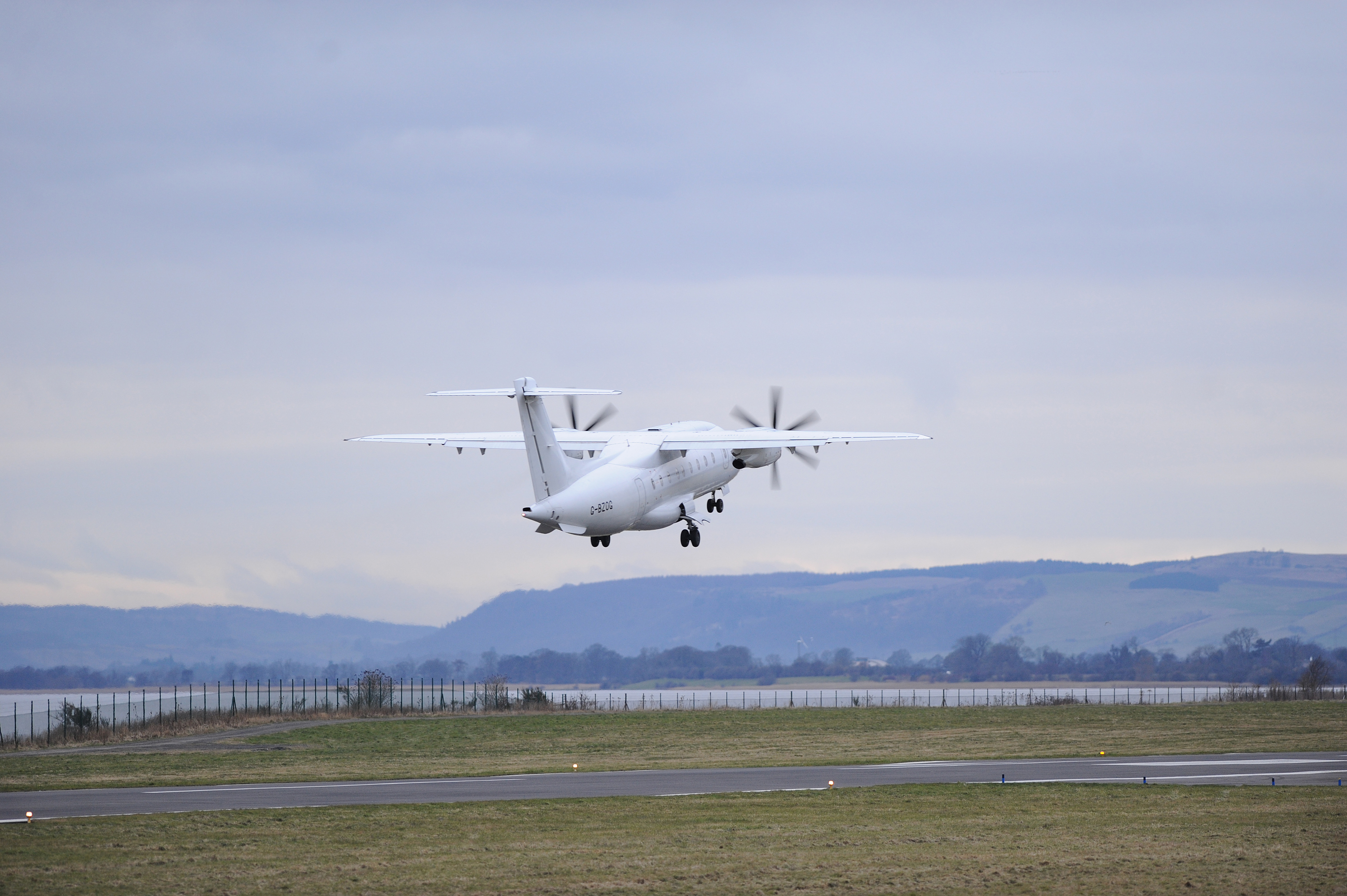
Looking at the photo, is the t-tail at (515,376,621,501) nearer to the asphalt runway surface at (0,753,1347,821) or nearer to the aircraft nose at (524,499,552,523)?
the aircraft nose at (524,499,552,523)

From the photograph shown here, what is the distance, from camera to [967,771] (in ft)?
153

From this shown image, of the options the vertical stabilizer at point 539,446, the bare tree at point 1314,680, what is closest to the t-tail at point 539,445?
the vertical stabilizer at point 539,446

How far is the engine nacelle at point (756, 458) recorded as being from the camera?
2549 inches

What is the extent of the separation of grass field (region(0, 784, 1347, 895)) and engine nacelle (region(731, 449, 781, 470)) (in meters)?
27.0

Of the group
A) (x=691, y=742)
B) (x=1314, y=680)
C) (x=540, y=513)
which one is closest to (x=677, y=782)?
(x=540, y=513)

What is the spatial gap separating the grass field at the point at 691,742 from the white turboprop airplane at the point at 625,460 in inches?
369

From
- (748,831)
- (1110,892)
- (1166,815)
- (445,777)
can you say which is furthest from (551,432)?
(1110,892)

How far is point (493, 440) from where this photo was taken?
2399 inches

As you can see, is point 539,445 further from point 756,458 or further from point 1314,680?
point 1314,680

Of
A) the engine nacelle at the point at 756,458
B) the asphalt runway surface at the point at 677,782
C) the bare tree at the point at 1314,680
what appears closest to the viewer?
the asphalt runway surface at the point at 677,782

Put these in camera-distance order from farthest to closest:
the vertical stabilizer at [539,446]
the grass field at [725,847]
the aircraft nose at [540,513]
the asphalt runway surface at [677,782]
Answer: the vertical stabilizer at [539,446]
the aircraft nose at [540,513]
the asphalt runway surface at [677,782]
the grass field at [725,847]

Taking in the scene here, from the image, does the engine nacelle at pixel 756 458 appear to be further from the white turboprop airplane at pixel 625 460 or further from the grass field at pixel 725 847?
the grass field at pixel 725 847

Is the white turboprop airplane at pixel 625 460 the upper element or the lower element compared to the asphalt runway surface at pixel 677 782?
upper

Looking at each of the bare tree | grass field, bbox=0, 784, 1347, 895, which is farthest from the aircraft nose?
the bare tree
